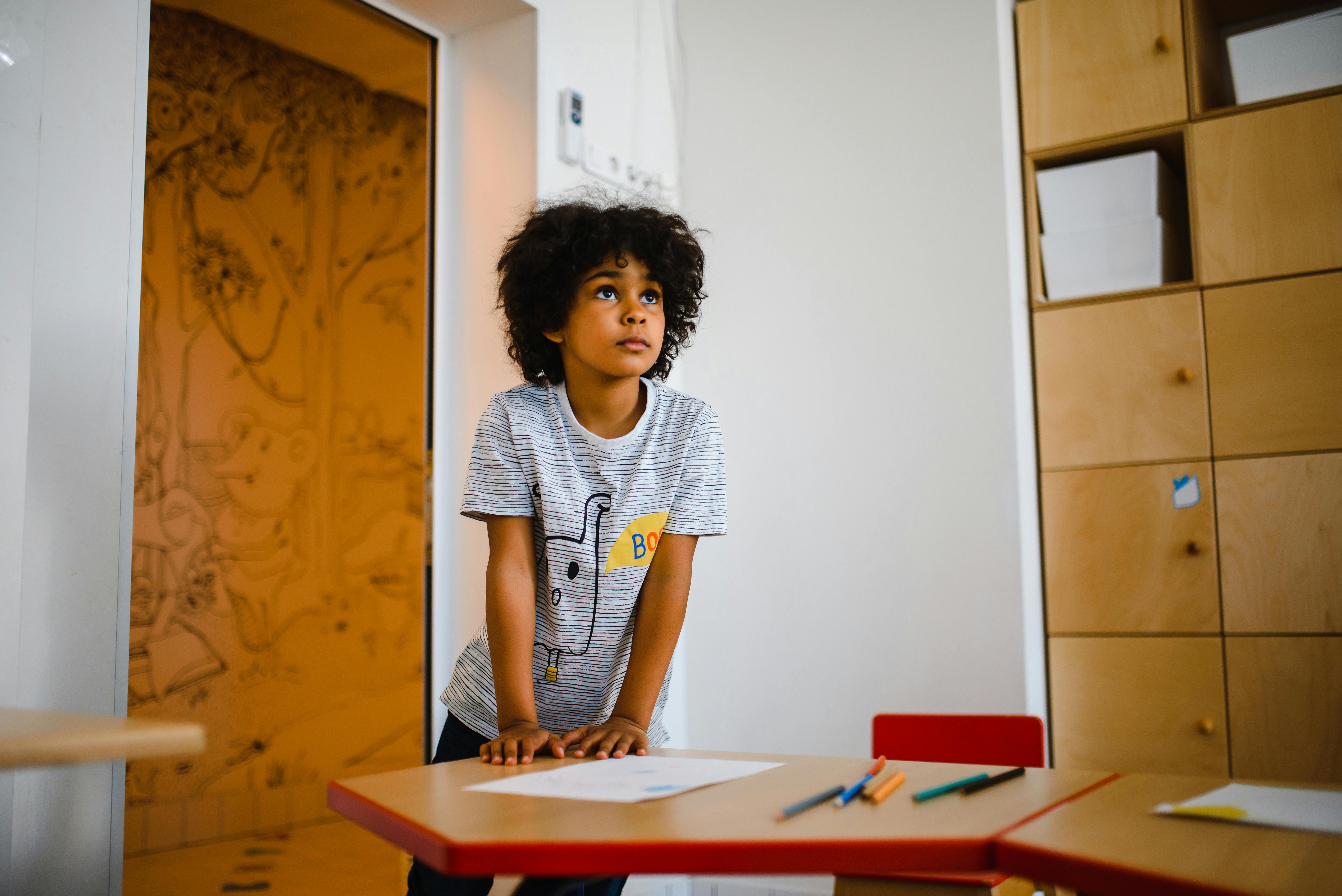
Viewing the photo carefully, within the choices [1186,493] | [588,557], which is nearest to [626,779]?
[588,557]

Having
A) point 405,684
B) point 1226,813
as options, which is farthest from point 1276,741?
point 405,684

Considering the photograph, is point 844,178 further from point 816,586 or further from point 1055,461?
point 816,586

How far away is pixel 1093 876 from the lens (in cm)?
64

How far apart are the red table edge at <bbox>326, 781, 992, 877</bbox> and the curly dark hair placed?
829mm

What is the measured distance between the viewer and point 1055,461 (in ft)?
7.61

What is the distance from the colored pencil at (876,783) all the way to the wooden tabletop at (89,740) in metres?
0.53

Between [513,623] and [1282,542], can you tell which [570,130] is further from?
[1282,542]

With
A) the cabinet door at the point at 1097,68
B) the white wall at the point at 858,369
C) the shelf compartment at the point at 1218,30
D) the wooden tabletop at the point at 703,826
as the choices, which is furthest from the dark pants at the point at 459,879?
the shelf compartment at the point at 1218,30

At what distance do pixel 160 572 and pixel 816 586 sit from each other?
2000 mm

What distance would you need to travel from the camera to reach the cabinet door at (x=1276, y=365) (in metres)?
2.05

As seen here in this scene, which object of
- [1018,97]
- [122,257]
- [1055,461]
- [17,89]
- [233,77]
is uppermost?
[233,77]

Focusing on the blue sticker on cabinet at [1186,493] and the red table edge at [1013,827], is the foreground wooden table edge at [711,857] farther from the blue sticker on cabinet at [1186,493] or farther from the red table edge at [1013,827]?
the blue sticker on cabinet at [1186,493]

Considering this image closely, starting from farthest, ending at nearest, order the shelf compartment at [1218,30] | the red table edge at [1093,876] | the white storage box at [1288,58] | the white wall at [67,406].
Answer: the shelf compartment at [1218,30]
the white storage box at [1288,58]
the white wall at [67,406]
the red table edge at [1093,876]

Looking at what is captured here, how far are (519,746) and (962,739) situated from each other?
2.76 ft
